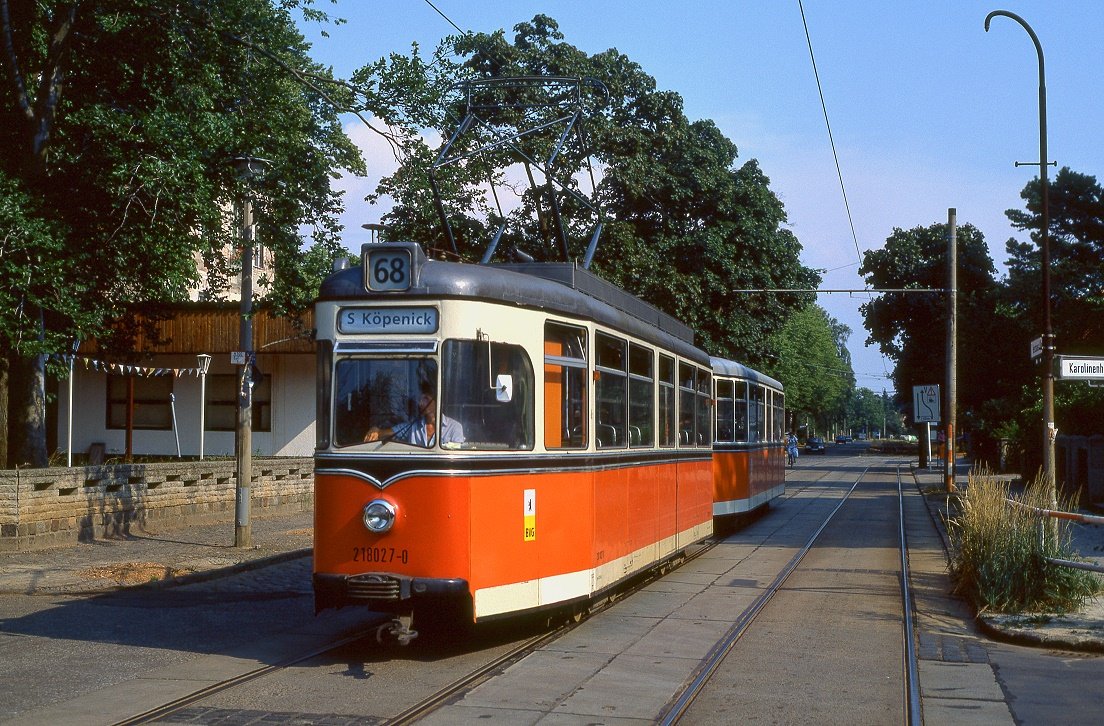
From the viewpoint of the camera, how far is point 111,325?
20.1 m

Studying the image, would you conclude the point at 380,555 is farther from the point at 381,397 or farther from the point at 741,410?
the point at 741,410

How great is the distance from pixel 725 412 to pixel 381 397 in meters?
12.0

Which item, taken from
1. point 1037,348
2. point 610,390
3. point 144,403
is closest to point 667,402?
point 610,390

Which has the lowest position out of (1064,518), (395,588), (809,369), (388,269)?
(395,588)

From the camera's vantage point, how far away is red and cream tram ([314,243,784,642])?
869 centimetres

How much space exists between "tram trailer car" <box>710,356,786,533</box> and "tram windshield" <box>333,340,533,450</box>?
9.48m

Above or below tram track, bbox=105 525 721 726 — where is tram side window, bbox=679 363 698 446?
above

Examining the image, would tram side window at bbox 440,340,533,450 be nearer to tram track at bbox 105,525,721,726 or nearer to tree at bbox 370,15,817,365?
tram track at bbox 105,525,721,726

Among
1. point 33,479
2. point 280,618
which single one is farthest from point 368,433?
point 33,479

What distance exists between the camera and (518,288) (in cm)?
931

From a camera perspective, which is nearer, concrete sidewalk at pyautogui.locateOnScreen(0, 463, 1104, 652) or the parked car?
concrete sidewalk at pyautogui.locateOnScreen(0, 463, 1104, 652)

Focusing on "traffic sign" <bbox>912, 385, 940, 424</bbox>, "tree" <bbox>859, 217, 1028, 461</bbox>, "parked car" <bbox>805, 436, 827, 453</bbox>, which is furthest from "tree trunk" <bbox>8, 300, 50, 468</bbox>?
"parked car" <bbox>805, 436, 827, 453</bbox>

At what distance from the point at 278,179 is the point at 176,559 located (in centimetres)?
563

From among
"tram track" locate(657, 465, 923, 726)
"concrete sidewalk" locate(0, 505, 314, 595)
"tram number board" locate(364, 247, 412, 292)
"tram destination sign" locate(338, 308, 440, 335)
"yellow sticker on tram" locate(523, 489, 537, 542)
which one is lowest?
"tram track" locate(657, 465, 923, 726)
